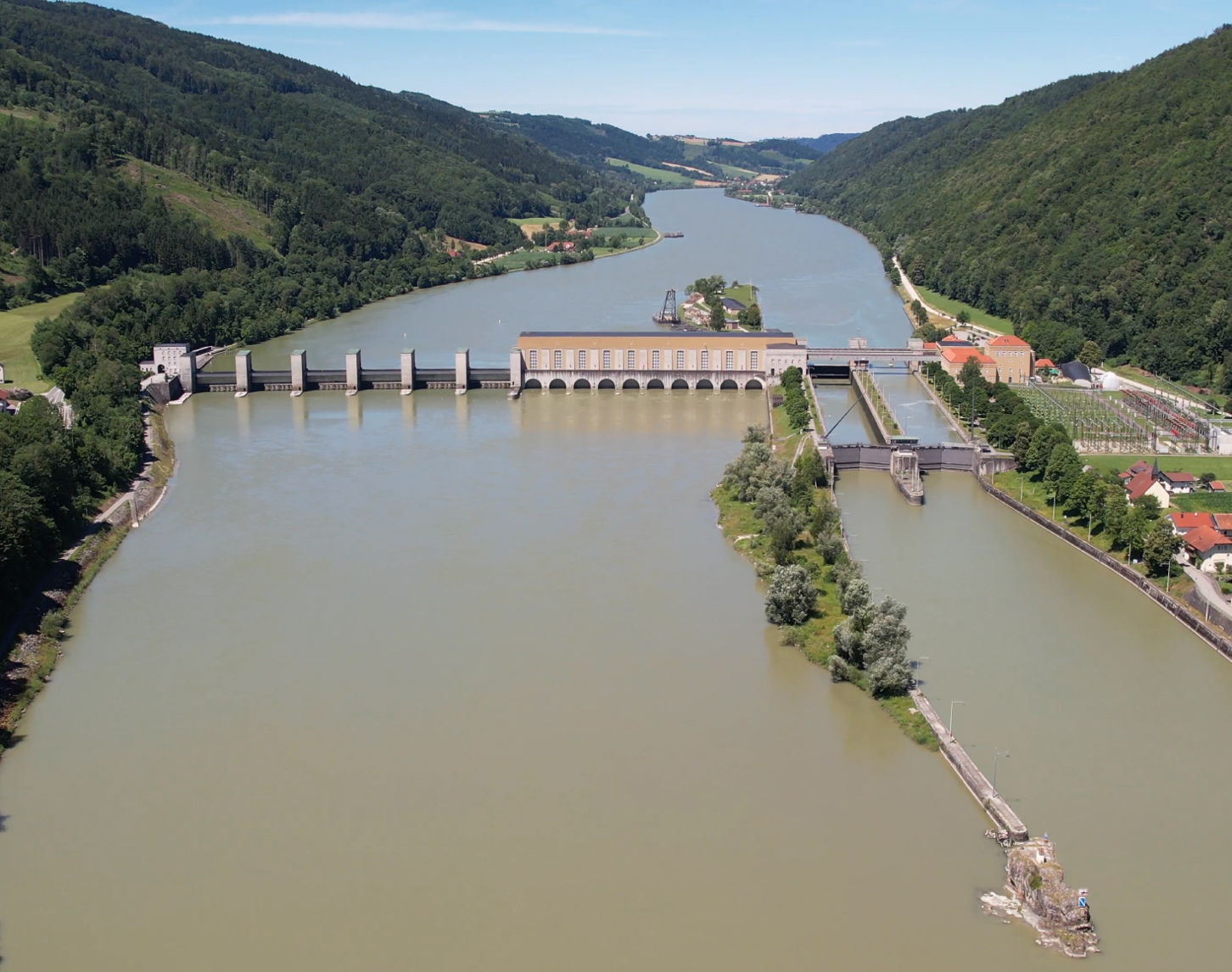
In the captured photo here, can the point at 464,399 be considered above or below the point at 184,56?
below

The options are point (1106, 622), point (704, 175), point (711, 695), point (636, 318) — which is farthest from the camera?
point (704, 175)

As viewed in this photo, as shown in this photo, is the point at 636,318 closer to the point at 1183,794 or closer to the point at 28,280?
the point at 28,280

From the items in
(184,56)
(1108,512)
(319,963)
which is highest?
(184,56)

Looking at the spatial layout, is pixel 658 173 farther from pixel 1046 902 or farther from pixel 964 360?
pixel 1046 902

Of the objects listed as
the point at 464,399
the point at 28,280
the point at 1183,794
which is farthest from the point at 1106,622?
the point at 28,280

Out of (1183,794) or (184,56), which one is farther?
(184,56)
